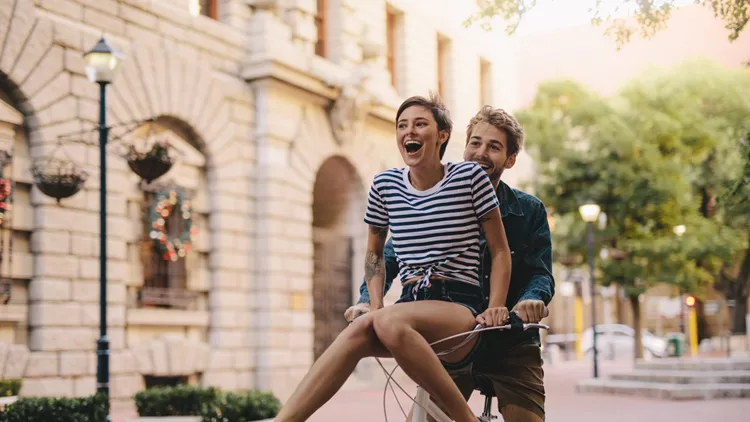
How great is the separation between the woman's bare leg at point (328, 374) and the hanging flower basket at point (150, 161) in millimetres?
9968

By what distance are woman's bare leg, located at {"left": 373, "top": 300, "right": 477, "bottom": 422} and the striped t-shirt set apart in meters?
0.27

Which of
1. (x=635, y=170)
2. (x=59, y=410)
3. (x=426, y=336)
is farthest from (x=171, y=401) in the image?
(x=635, y=170)

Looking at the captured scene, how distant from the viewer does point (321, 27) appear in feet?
69.5

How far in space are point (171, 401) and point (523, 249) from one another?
9334mm

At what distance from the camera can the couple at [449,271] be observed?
3.31 m

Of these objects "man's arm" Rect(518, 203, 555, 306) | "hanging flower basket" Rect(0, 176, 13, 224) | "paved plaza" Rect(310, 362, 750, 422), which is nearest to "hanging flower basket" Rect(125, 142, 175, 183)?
"hanging flower basket" Rect(0, 176, 13, 224)

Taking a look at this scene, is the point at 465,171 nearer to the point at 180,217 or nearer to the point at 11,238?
the point at 11,238

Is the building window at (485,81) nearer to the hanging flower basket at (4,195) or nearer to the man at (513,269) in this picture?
the hanging flower basket at (4,195)

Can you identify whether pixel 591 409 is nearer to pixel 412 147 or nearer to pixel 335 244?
pixel 335 244

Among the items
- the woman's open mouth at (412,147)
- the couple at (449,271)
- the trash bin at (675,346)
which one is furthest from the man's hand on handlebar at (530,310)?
the trash bin at (675,346)

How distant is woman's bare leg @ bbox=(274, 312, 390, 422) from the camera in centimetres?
325

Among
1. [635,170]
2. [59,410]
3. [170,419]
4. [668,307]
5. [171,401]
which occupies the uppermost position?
[635,170]

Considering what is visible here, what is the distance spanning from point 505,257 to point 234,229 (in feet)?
46.5

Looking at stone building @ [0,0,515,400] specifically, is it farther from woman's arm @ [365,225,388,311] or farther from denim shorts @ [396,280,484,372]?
denim shorts @ [396,280,484,372]
